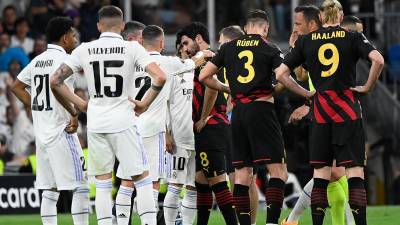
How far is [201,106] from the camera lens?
1527cm

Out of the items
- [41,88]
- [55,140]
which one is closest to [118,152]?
[55,140]

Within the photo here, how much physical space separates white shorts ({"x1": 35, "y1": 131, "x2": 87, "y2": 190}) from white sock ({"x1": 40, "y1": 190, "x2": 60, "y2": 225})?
3.4 inches

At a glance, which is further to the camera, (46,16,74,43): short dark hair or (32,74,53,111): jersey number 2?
(46,16,74,43): short dark hair

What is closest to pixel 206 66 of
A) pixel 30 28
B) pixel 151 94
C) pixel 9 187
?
pixel 151 94

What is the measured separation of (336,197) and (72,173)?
2844 millimetres

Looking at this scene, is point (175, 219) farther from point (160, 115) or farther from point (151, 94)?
point (151, 94)

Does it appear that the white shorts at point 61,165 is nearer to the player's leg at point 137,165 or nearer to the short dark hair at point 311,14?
the player's leg at point 137,165

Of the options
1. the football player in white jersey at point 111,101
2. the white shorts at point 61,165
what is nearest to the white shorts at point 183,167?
the white shorts at point 61,165

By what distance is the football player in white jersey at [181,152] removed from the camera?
14930mm

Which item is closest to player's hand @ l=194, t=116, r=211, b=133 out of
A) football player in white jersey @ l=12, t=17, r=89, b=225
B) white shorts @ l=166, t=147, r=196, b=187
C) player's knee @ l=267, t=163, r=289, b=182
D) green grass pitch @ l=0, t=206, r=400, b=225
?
white shorts @ l=166, t=147, r=196, b=187

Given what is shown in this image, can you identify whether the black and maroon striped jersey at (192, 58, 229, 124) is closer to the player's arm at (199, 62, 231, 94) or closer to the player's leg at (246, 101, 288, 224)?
the player's arm at (199, 62, 231, 94)

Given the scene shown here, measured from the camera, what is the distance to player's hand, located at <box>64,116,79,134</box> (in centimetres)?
1396

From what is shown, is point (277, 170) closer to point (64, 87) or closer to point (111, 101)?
point (111, 101)

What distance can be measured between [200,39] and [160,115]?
3.57 feet
